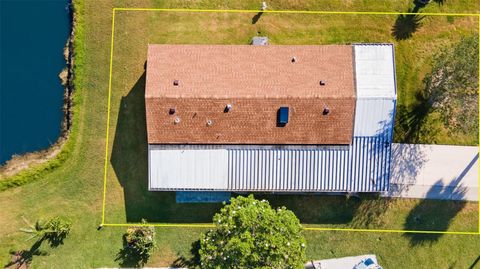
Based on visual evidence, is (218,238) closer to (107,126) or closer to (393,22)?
(107,126)

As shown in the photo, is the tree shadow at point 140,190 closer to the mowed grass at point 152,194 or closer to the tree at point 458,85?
the mowed grass at point 152,194

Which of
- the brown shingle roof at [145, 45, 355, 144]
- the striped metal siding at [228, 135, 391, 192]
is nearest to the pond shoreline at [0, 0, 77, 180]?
the brown shingle roof at [145, 45, 355, 144]

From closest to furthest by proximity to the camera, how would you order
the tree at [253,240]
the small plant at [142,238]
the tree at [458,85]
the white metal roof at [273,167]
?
the tree at [253,240]
the tree at [458,85]
the white metal roof at [273,167]
the small plant at [142,238]

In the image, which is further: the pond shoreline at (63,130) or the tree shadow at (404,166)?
the pond shoreline at (63,130)

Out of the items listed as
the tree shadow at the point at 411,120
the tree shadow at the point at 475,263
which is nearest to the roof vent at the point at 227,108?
the tree shadow at the point at 411,120

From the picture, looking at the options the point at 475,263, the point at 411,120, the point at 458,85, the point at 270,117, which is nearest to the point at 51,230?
the point at 270,117

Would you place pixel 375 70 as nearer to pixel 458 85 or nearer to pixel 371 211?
pixel 458 85

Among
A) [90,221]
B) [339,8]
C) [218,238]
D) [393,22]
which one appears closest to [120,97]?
[90,221]

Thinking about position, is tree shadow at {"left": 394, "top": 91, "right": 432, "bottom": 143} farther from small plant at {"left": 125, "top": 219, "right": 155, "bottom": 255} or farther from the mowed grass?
small plant at {"left": 125, "top": 219, "right": 155, "bottom": 255}
